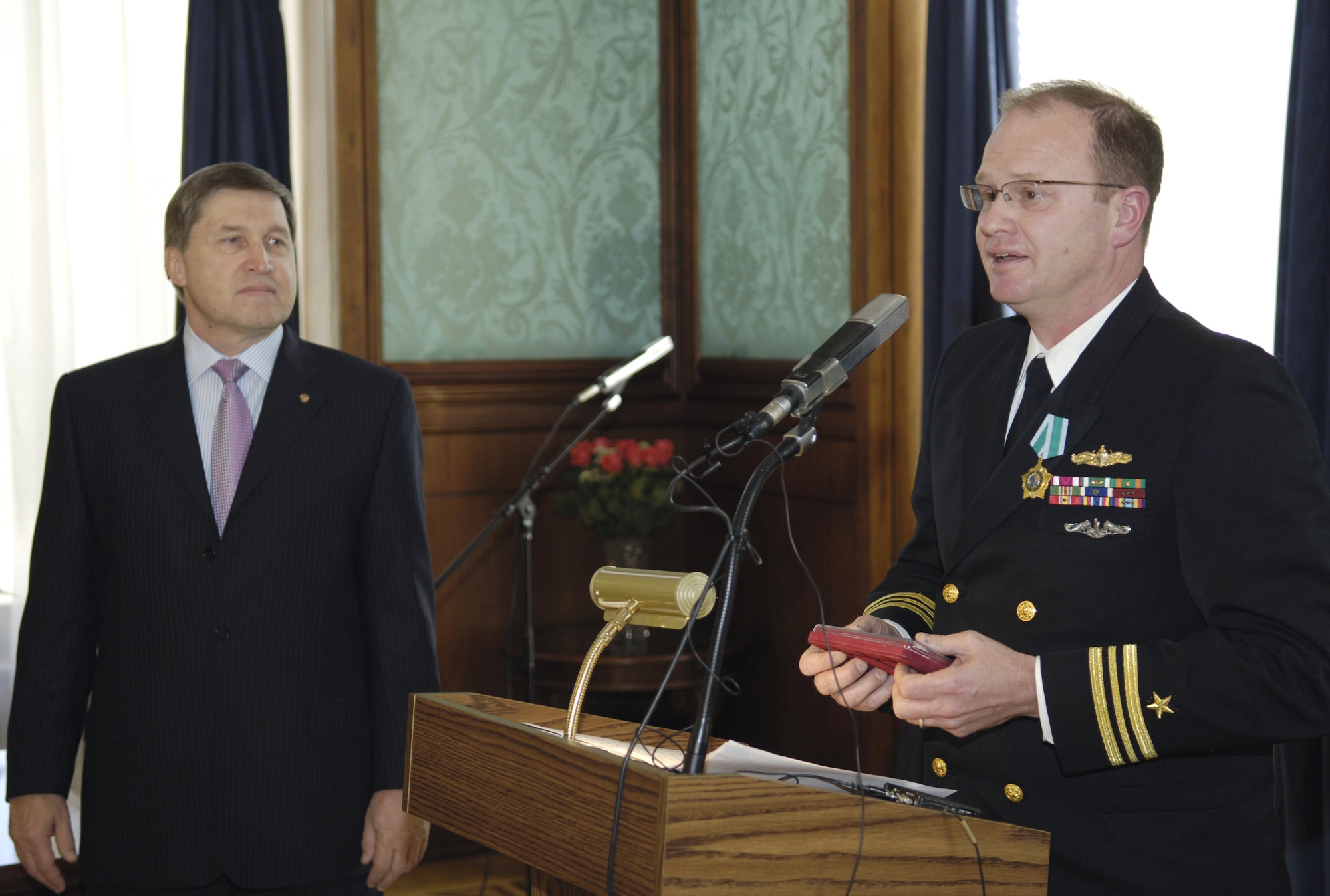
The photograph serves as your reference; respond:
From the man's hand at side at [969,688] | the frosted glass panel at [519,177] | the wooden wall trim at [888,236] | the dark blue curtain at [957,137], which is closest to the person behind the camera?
the man's hand at side at [969,688]

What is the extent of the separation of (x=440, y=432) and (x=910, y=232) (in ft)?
5.35

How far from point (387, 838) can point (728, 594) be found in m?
1.22

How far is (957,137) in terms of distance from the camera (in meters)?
3.19

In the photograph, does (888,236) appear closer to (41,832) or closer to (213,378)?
(213,378)

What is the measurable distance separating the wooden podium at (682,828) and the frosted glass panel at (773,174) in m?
2.51

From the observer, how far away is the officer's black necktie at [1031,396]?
1.78 metres

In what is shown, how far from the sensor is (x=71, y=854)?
224cm

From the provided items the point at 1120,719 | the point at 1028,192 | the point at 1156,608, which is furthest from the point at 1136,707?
the point at 1028,192

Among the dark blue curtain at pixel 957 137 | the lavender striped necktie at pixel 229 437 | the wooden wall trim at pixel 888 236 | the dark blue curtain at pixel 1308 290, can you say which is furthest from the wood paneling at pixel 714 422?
the lavender striped necktie at pixel 229 437

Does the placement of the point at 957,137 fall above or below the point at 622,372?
above

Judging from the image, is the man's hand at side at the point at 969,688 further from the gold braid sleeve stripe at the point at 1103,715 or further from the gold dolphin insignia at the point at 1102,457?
the gold dolphin insignia at the point at 1102,457

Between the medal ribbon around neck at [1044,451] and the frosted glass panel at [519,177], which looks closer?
the medal ribbon around neck at [1044,451]

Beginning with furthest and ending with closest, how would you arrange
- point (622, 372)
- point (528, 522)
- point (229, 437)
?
point (622, 372) < point (528, 522) < point (229, 437)

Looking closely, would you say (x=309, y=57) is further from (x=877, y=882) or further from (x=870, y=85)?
(x=877, y=882)
